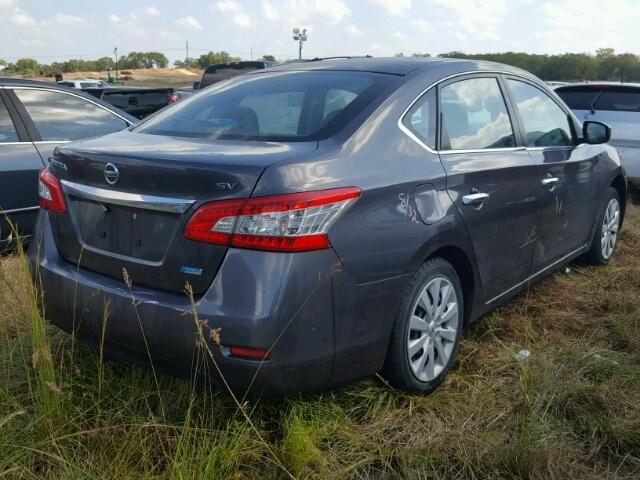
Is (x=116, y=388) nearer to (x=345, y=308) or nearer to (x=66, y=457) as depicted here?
(x=66, y=457)

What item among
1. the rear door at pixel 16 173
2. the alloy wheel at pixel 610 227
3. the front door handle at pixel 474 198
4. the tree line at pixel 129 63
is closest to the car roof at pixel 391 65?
the front door handle at pixel 474 198

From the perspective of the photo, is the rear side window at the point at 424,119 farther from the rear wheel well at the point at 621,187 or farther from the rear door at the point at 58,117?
the rear door at the point at 58,117

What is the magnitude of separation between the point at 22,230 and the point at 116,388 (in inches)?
92.6

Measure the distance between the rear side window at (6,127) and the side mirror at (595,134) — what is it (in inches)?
163

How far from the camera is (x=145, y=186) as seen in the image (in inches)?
90.9

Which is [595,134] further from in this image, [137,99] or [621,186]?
[137,99]

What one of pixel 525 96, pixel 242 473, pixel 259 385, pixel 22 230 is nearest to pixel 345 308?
pixel 259 385

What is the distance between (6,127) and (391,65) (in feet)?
10.3

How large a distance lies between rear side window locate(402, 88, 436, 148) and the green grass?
1143 mm

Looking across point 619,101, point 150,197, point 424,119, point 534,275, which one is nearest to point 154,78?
point 619,101

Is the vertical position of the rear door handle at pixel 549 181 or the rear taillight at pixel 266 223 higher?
the rear taillight at pixel 266 223

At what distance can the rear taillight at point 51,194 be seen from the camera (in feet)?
8.63

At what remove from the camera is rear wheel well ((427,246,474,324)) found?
114 inches

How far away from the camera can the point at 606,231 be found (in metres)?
4.91
